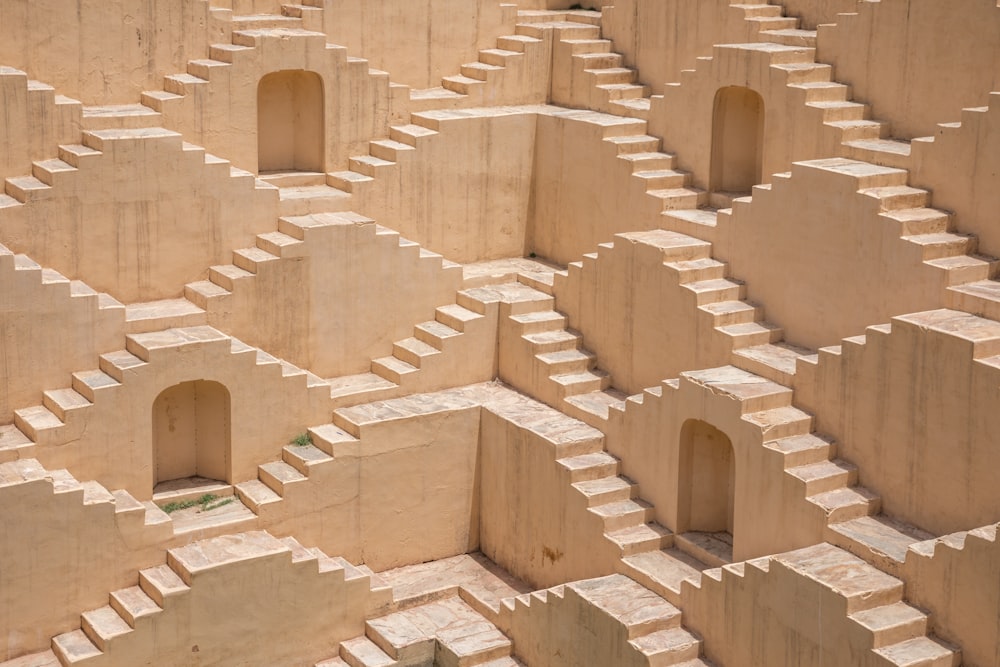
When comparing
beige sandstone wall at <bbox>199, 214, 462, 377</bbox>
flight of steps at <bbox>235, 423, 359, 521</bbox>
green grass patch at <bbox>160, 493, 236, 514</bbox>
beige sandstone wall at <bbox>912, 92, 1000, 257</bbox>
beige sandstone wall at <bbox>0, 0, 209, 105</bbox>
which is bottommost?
green grass patch at <bbox>160, 493, 236, 514</bbox>

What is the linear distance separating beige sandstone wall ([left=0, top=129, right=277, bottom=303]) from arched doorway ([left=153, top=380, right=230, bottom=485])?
124 centimetres

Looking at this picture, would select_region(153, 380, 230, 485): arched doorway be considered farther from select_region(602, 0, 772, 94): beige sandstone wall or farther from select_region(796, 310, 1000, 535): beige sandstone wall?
select_region(602, 0, 772, 94): beige sandstone wall

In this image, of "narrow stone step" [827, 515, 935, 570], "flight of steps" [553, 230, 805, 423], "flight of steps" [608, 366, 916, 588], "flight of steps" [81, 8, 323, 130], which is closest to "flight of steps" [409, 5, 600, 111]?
"flight of steps" [81, 8, 323, 130]


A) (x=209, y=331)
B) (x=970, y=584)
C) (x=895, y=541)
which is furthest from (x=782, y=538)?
(x=209, y=331)

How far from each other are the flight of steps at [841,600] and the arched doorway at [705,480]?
1.77 metres

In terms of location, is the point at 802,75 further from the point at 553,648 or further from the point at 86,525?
the point at 86,525

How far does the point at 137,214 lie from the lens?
57.6ft

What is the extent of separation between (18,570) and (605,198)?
8.02 m

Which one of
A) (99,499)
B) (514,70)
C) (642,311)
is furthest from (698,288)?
(99,499)

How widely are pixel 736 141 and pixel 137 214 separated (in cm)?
672

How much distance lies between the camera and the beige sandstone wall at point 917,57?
1616 centimetres

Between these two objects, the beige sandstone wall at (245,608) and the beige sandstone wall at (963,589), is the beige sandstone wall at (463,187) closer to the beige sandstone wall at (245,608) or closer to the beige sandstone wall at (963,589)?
the beige sandstone wall at (245,608)

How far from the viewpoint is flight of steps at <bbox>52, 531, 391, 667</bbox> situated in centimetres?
1536

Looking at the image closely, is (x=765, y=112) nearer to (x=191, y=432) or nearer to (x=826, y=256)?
(x=826, y=256)
